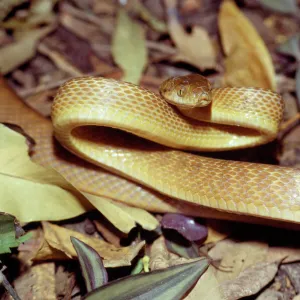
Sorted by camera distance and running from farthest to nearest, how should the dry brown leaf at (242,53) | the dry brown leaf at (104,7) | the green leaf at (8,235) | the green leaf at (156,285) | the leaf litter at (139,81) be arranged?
the dry brown leaf at (104,7)
the dry brown leaf at (242,53)
the leaf litter at (139,81)
the green leaf at (8,235)
the green leaf at (156,285)

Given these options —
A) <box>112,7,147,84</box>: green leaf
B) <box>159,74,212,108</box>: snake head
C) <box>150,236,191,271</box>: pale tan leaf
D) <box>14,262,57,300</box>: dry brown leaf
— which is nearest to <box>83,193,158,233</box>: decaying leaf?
<box>150,236,191,271</box>: pale tan leaf

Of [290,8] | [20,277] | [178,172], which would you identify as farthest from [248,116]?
[290,8]

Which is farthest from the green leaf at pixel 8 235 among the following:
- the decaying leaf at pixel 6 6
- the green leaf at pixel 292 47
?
the green leaf at pixel 292 47

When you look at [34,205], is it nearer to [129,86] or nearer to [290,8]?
[129,86]

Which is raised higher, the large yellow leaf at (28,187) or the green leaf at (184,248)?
the large yellow leaf at (28,187)

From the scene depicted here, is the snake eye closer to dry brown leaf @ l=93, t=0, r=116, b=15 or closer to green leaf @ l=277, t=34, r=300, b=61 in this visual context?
green leaf @ l=277, t=34, r=300, b=61

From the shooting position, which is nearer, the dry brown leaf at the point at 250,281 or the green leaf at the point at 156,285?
the green leaf at the point at 156,285

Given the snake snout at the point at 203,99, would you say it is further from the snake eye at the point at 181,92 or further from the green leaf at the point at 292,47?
the green leaf at the point at 292,47

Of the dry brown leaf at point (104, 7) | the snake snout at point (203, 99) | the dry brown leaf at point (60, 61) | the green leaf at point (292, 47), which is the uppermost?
the snake snout at point (203, 99)
